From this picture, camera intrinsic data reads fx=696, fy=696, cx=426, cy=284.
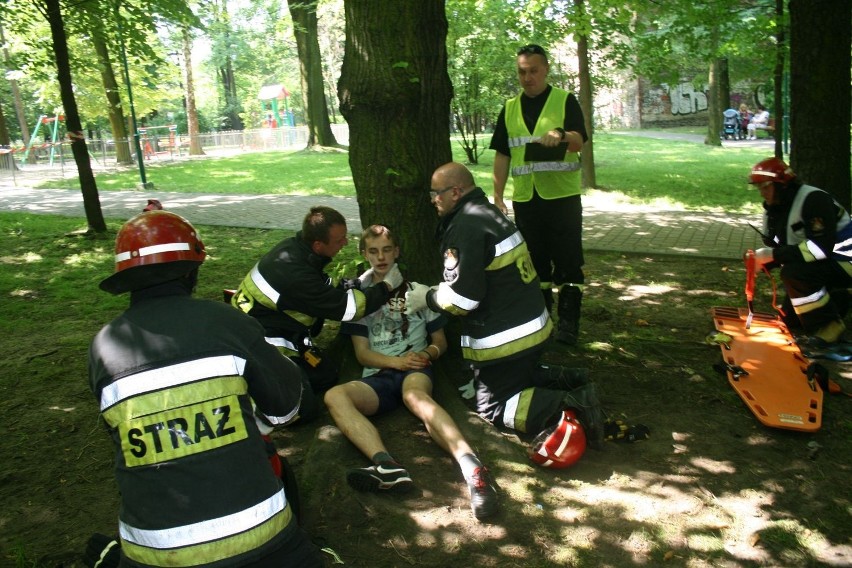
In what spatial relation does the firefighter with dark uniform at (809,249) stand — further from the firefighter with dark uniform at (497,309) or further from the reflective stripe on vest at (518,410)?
the reflective stripe on vest at (518,410)

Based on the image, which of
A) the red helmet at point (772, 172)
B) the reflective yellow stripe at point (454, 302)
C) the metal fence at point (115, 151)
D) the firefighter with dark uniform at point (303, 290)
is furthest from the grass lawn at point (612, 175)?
the firefighter with dark uniform at point (303, 290)

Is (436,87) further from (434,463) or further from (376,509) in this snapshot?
(376,509)

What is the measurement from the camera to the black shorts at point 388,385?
3895mm

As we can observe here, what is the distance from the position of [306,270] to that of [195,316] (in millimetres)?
1754

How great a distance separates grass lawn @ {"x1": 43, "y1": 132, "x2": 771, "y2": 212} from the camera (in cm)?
1320

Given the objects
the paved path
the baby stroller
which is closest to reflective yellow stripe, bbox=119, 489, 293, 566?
the paved path

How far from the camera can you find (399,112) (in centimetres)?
419

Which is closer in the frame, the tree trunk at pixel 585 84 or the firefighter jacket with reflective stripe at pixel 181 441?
the firefighter jacket with reflective stripe at pixel 181 441

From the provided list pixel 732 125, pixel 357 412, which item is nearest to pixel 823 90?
pixel 357 412

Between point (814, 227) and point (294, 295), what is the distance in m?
3.75

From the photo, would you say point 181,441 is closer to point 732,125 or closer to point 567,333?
point 567,333

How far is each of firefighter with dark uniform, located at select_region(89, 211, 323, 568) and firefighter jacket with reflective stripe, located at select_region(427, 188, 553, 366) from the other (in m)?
1.61

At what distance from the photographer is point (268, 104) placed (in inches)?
2336

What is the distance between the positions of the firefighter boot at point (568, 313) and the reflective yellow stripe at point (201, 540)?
11.0ft
